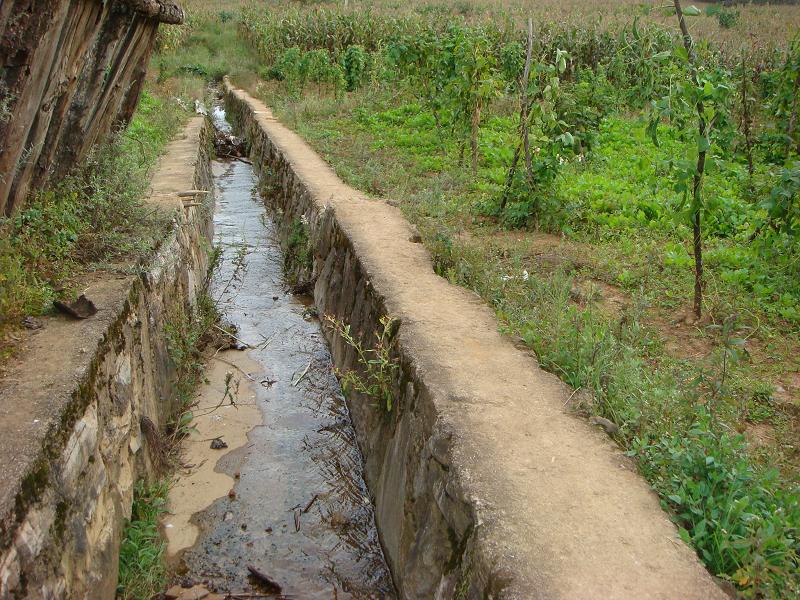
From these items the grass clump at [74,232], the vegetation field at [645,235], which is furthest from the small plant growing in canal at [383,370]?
the grass clump at [74,232]

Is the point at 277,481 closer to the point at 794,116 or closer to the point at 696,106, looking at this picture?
the point at 696,106

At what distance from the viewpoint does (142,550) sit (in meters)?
3.60

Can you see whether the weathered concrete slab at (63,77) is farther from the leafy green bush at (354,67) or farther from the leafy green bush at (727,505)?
the leafy green bush at (354,67)

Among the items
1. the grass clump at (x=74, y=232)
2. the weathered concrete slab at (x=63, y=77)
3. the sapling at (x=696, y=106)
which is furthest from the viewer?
the sapling at (x=696, y=106)

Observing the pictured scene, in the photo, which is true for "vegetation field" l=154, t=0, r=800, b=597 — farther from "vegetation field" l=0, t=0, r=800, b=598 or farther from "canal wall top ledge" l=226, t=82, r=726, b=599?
"canal wall top ledge" l=226, t=82, r=726, b=599

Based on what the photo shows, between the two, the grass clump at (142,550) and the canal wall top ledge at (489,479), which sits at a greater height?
the canal wall top ledge at (489,479)

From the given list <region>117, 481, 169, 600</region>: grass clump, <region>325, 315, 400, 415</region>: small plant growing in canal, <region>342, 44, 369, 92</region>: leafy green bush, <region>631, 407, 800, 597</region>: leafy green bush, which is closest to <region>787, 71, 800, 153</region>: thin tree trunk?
<region>325, 315, 400, 415</region>: small plant growing in canal

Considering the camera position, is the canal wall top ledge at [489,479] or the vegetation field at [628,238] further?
the vegetation field at [628,238]

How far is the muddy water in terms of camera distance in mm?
3750

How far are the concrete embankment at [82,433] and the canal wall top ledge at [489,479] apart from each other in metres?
1.36

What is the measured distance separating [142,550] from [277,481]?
107 cm

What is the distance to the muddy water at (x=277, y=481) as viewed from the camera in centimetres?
375

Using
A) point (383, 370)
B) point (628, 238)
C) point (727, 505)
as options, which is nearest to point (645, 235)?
point (628, 238)

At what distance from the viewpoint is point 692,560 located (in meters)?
2.47
